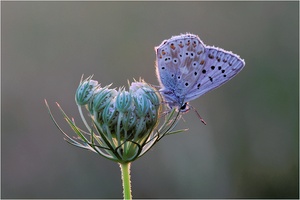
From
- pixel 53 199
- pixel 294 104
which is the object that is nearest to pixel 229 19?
pixel 294 104

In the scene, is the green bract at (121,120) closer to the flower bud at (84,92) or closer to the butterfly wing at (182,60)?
the flower bud at (84,92)

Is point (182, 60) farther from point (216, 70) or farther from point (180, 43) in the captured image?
point (216, 70)

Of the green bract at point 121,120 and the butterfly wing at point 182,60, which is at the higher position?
the butterfly wing at point 182,60

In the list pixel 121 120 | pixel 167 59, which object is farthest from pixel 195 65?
pixel 121 120

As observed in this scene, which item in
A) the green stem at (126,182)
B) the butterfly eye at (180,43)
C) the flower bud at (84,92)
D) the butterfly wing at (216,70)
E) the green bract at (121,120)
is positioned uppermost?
the butterfly eye at (180,43)

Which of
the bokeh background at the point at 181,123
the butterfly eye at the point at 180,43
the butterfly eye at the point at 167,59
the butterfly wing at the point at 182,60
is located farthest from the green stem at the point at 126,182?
the bokeh background at the point at 181,123

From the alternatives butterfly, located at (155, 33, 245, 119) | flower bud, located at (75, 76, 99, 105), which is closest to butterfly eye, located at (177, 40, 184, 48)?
butterfly, located at (155, 33, 245, 119)
